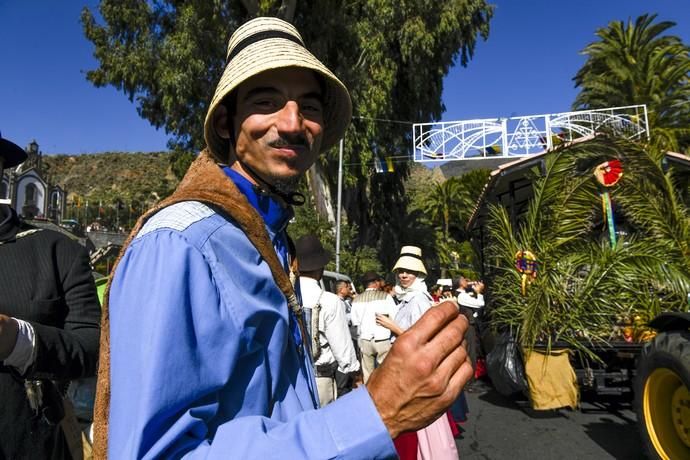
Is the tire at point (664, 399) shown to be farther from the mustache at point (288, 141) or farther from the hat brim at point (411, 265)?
the mustache at point (288, 141)

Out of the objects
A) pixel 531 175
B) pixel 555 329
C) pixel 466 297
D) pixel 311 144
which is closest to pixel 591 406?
pixel 555 329

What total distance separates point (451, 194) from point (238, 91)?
4420 centimetres

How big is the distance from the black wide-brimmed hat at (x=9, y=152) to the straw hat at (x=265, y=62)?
1047 mm

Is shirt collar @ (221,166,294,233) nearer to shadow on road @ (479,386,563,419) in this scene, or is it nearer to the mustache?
the mustache

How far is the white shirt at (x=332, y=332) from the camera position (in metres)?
5.22

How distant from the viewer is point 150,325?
34.3 inches

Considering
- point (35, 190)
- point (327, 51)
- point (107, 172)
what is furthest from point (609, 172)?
point (107, 172)

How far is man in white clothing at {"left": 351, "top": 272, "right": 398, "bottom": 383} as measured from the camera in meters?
7.21

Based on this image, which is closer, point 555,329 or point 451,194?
point 555,329

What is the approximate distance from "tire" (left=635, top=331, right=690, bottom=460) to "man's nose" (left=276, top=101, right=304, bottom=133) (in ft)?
12.9

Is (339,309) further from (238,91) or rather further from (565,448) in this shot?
(238,91)

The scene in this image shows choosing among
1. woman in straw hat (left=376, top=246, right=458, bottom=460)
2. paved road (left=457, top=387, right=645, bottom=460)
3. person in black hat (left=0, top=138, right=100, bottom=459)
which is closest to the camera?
person in black hat (left=0, top=138, right=100, bottom=459)

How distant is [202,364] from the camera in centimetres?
90

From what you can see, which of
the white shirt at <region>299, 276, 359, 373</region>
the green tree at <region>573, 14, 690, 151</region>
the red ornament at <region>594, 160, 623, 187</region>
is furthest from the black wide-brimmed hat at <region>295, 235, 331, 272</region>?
the green tree at <region>573, 14, 690, 151</region>
